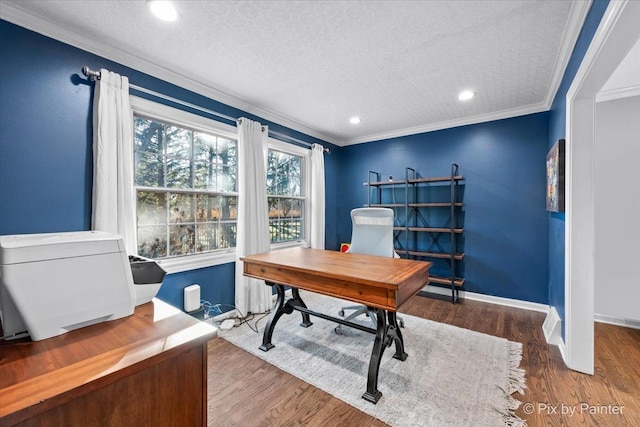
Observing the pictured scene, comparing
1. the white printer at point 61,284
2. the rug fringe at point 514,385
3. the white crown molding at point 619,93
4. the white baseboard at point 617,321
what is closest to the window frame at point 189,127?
the white printer at point 61,284

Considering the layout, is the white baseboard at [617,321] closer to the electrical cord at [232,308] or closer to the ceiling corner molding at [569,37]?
the ceiling corner molding at [569,37]

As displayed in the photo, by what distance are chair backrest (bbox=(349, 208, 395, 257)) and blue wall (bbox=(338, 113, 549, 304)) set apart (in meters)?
1.62

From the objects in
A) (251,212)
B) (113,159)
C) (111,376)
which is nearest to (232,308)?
(251,212)

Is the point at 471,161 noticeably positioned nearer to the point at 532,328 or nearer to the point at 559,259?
the point at 559,259

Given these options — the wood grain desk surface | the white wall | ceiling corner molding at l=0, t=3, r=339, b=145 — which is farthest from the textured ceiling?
the wood grain desk surface

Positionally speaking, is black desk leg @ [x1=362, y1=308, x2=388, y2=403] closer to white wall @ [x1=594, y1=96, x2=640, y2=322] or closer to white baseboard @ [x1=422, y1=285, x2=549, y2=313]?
white baseboard @ [x1=422, y1=285, x2=549, y2=313]

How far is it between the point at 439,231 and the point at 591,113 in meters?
1.98

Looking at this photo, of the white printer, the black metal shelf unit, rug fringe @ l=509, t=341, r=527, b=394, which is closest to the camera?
the white printer

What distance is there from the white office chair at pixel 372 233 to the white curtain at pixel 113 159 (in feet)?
6.64

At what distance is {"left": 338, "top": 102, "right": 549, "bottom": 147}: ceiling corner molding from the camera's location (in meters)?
3.25

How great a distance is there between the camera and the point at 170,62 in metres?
2.31

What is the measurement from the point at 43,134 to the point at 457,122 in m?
4.27

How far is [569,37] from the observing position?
1909 millimetres

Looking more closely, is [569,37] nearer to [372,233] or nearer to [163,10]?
[372,233]
